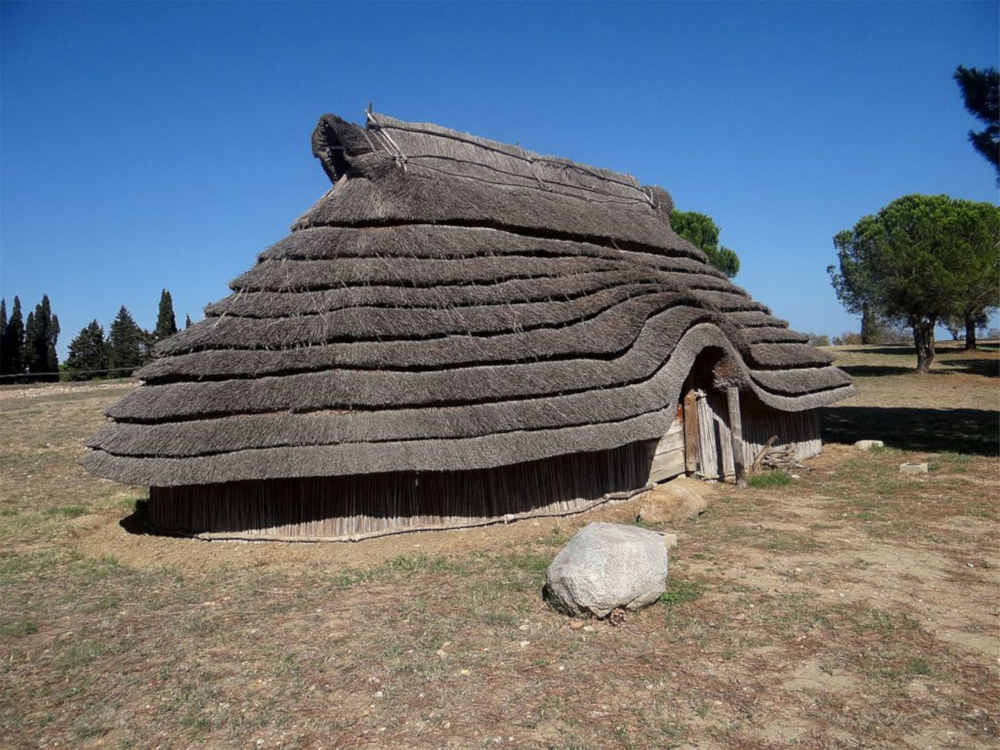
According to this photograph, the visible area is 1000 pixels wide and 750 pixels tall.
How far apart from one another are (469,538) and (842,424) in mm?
16704

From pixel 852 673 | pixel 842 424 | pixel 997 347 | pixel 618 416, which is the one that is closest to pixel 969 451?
pixel 842 424

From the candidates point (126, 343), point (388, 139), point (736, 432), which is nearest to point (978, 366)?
point (736, 432)

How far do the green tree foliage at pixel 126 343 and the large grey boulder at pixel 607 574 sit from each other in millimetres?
47256

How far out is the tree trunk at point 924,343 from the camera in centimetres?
3466

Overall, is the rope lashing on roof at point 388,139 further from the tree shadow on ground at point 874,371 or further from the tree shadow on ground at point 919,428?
the tree shadow on ground at point 874,371

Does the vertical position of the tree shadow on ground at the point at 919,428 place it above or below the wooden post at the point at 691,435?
below

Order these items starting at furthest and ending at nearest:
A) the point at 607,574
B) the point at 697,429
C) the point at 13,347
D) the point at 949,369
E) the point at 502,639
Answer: the point at 13,347, the point at 949,369, the point at 697,429, the point at 607,574, the point at 502,639

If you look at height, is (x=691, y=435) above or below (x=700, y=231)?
below

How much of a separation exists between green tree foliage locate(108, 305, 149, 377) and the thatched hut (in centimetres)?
3969

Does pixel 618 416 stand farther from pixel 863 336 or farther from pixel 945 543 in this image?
pixel 863 336

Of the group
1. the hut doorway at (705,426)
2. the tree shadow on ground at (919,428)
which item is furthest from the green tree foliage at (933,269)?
the hut doorway at (705,426)

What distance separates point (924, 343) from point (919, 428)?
17.9 m

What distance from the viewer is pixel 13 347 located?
43.4 m

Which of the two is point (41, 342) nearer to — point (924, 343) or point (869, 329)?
point (924, 343)
